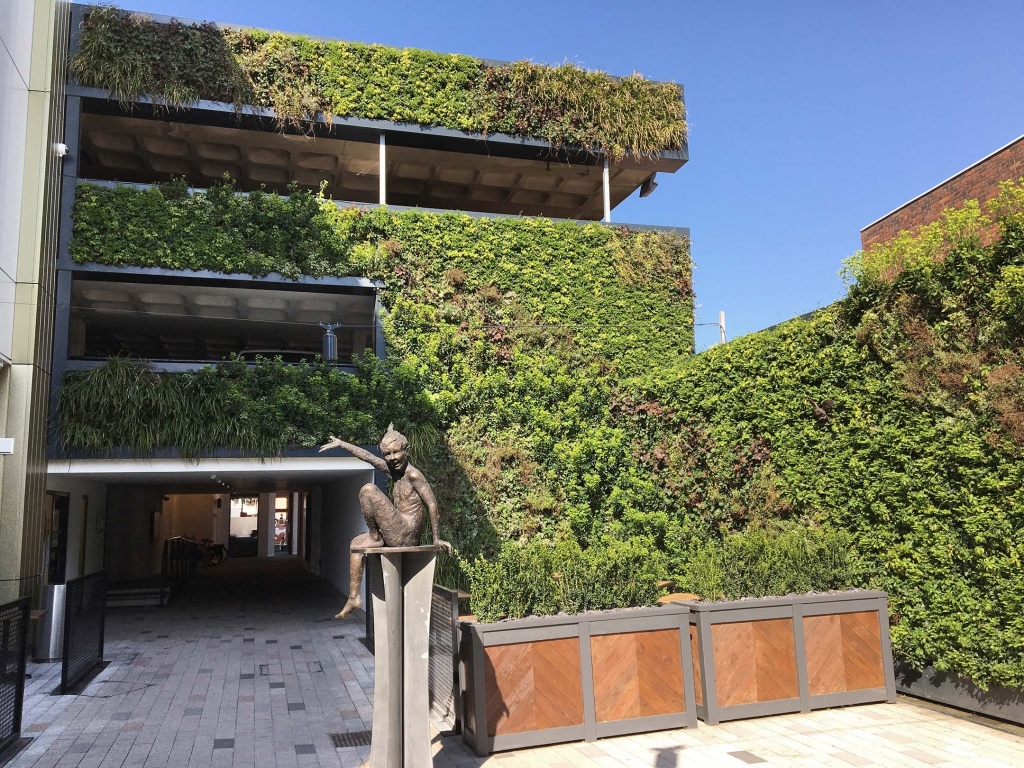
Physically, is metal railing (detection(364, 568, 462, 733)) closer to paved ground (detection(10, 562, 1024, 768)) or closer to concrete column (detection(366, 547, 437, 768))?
paved ground (detection(10, 562, 1024, 768))

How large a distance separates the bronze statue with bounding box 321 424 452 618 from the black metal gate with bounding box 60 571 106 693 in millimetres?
4229

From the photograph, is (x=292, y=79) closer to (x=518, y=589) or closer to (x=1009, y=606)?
(x=518, y=589)

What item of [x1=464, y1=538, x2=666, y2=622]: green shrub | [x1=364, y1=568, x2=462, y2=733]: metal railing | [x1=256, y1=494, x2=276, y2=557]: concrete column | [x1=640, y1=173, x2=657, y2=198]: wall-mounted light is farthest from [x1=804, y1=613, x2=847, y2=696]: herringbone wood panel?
[x1=256, y1=494, x2=276, y2=557]: concrete column

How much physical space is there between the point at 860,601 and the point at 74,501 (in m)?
11.5

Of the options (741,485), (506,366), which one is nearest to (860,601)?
(741,485)

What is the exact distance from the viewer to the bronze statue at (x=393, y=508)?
4559 mm

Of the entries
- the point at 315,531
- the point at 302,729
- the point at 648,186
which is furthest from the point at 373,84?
the point at 315,531

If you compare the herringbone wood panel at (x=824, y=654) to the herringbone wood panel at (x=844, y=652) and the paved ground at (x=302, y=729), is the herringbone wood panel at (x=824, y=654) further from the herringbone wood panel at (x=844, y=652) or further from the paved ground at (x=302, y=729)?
the paved ground at (x=302, y=729)

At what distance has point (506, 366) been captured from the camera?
38.5 feet

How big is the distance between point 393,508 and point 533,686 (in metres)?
1.99

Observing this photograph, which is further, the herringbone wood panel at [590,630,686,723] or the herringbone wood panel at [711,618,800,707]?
the herringbone wood panel at [711,618,800,707]

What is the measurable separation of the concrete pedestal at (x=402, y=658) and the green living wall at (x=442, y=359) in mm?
6168

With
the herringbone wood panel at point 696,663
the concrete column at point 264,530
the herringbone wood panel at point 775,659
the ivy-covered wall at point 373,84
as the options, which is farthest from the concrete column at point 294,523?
the herringbone wood panel at point 775,659

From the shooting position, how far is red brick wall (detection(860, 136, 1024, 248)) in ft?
36.7
